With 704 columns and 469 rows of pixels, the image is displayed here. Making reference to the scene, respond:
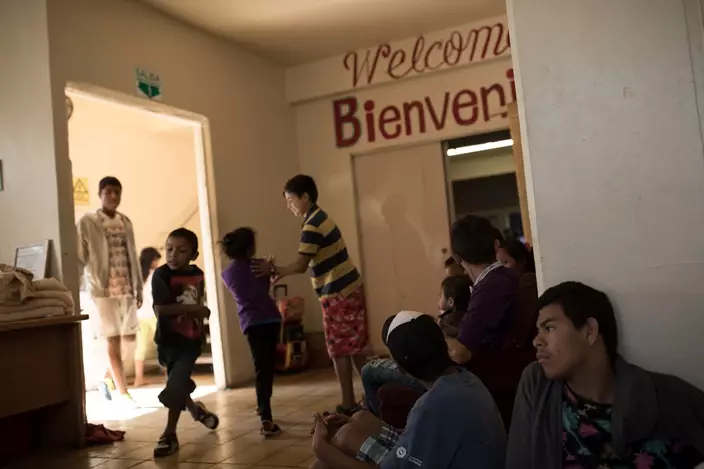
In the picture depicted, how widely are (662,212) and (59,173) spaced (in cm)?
312

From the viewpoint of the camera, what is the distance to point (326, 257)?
313 centimetres

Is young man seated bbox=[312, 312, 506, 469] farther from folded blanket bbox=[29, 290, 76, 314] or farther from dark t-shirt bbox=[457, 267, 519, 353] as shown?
folded blanket bbox=[29, 290, 76, 314]

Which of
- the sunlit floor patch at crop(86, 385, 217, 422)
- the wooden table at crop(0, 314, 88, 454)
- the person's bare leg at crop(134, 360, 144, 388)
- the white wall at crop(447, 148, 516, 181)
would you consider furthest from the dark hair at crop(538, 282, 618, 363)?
the white wall at crop(447, 148, 516, 181)

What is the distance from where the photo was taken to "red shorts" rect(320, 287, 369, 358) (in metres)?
3.09

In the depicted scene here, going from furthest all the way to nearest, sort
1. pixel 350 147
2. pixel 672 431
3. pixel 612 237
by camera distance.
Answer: pixel 350 147 < pixel 612 237 < pixel 672 431

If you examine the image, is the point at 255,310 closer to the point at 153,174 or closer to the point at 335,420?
the point at 335,420

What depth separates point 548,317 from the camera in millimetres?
1385

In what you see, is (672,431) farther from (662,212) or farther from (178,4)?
(178,4)

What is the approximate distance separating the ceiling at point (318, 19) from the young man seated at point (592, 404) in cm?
370

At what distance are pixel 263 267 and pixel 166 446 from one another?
0.97 meters

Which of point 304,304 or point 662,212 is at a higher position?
point 662,212

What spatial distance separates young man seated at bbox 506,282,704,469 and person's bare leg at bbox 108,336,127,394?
332cm

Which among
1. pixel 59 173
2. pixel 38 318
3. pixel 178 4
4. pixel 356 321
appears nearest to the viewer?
pixel 38 318

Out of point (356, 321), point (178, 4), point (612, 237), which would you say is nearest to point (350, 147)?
point (178, 4)
